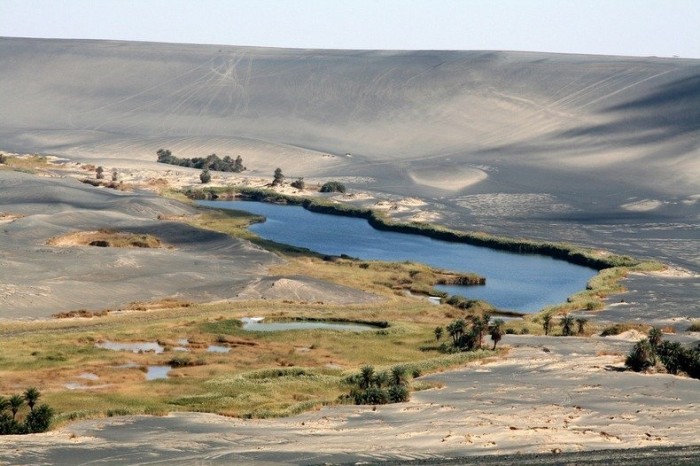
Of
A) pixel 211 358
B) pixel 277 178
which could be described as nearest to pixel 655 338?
pixel 211 358

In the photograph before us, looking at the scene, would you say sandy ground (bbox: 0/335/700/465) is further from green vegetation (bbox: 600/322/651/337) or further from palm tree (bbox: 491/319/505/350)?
green vegetation (bbox: 600/322/651/337)

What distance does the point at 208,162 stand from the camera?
147 metres

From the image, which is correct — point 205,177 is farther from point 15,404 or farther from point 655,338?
point 15,404

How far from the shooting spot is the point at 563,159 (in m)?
141

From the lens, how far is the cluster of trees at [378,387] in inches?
1592

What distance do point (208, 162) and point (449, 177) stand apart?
31.8 meters

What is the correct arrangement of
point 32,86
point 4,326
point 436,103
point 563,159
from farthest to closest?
point 32,86 → point 436,103 → point 563,159 → point 4,326

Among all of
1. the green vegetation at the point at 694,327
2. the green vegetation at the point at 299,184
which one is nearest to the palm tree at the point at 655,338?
the green vegetation at the point at 694,327

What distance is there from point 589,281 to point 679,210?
34822 millimetres

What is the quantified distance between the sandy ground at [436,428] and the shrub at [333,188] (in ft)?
271

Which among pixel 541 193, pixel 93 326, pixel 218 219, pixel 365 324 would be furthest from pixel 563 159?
pixel 93 326

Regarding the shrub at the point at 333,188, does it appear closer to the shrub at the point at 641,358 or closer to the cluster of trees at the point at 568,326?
the cluster of trees at the point at 568,326

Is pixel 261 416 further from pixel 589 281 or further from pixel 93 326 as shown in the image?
pixel 589 281

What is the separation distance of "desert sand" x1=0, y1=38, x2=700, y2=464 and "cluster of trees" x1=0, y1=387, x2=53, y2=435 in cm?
95
